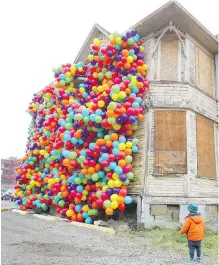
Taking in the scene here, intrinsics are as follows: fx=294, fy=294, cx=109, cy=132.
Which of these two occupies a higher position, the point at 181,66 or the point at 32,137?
the point at 181,66

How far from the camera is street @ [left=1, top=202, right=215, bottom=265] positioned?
5789 mm

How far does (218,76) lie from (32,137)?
1081 centimetres

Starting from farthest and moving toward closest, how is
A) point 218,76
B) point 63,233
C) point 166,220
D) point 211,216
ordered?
point 218,76 < point 211,216 < point 166,220 < point 63,233

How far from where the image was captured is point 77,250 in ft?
22.0

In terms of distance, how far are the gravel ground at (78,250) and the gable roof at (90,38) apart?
10.5 m

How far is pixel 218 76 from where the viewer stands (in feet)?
44.4

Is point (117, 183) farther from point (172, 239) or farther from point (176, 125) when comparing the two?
point (176, 125)

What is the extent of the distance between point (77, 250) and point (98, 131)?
5.60 metres

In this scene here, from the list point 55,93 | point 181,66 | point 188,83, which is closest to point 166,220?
point 188,83

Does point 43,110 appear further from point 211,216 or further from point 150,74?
point 211,216

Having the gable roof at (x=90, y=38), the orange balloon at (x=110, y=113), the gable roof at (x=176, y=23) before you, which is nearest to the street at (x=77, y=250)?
the orange balloon at (x=110, y=113)

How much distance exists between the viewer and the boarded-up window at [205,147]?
11718mm

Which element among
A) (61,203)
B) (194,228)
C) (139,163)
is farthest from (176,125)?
(194,228)

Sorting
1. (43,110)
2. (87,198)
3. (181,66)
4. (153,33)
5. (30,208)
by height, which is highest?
(153,33)
